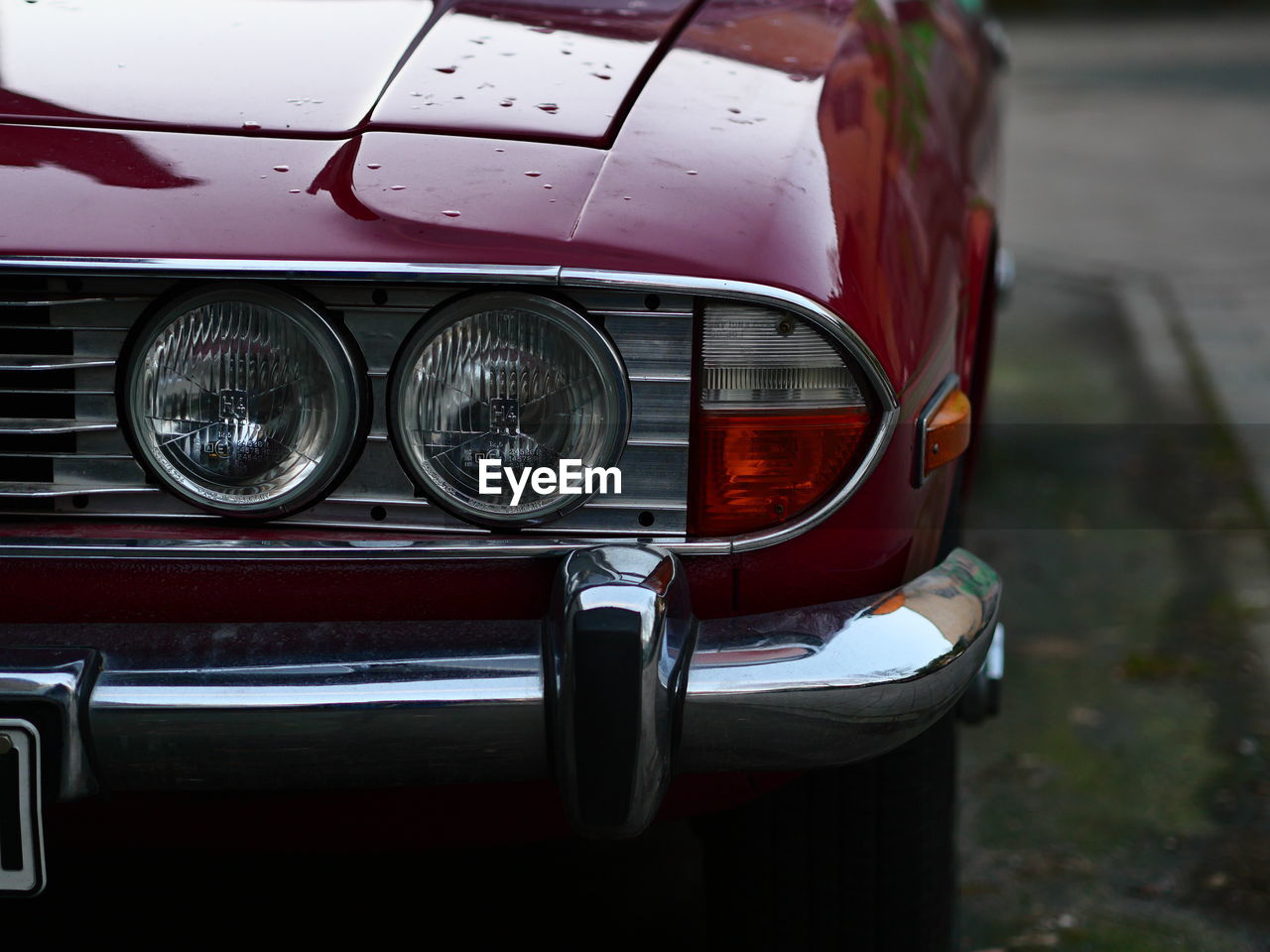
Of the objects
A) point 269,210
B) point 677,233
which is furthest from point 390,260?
point 677,233

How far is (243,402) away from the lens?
1468mm

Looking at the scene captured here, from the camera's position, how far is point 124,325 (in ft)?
4.78

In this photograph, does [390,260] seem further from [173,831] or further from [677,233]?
[173,831]

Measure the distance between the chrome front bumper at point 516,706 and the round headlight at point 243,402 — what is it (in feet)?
0.53

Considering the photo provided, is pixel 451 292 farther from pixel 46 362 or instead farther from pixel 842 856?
pixel 842 856

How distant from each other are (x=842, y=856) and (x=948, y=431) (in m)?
0.53

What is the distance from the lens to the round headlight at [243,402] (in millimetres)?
1451

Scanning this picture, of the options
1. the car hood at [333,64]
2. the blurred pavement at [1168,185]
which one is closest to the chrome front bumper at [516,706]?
the car hood at [333,64]

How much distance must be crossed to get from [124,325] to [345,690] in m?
0.43

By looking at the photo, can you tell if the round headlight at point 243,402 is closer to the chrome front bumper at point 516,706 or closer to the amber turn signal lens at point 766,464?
the chrome front bumper at point 516,706

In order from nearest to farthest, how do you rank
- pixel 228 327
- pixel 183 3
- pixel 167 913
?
pixel 228 327 < pixel 183 3 < pixel 167 913

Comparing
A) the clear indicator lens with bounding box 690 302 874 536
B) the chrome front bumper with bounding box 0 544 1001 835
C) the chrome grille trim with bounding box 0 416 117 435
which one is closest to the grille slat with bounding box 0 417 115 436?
the chrome grille trim with bounding box 0 416 117 435

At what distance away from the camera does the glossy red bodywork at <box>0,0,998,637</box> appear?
4.63ft

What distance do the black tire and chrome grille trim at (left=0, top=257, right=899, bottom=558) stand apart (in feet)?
1.37
